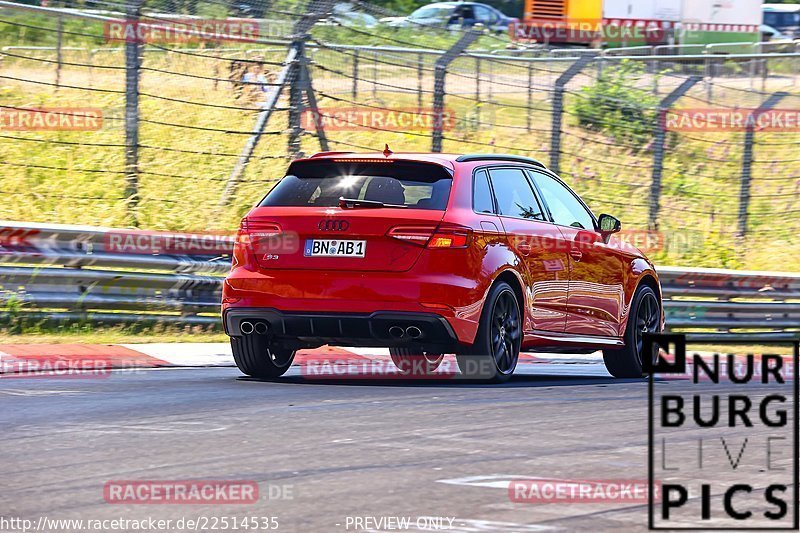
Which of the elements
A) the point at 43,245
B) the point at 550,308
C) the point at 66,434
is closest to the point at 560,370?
the point at 550,308

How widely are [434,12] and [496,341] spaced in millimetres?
39235

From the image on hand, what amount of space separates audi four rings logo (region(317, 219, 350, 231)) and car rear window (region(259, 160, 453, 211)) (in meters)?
0.18

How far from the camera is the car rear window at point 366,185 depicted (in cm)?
915

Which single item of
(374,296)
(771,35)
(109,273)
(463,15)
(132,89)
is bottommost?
(109,273)

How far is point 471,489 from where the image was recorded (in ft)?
19.0

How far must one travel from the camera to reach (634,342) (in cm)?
1133

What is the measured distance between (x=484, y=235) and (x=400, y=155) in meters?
0.83

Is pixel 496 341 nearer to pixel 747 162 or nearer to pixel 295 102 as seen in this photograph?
pixel 295 102

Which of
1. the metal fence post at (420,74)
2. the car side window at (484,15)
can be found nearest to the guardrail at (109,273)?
the metal fence post at (420,74)

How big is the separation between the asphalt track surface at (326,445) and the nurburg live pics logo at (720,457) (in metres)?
0.15

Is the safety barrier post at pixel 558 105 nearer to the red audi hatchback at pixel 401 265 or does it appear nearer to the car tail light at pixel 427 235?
the red audi hatchback at pixel 401 265

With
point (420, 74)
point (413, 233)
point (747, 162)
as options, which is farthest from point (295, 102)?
point (747, 162)

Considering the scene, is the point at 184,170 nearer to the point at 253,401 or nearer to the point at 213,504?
the point at 253,401

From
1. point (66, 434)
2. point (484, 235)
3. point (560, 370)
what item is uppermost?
point (484, 235)
